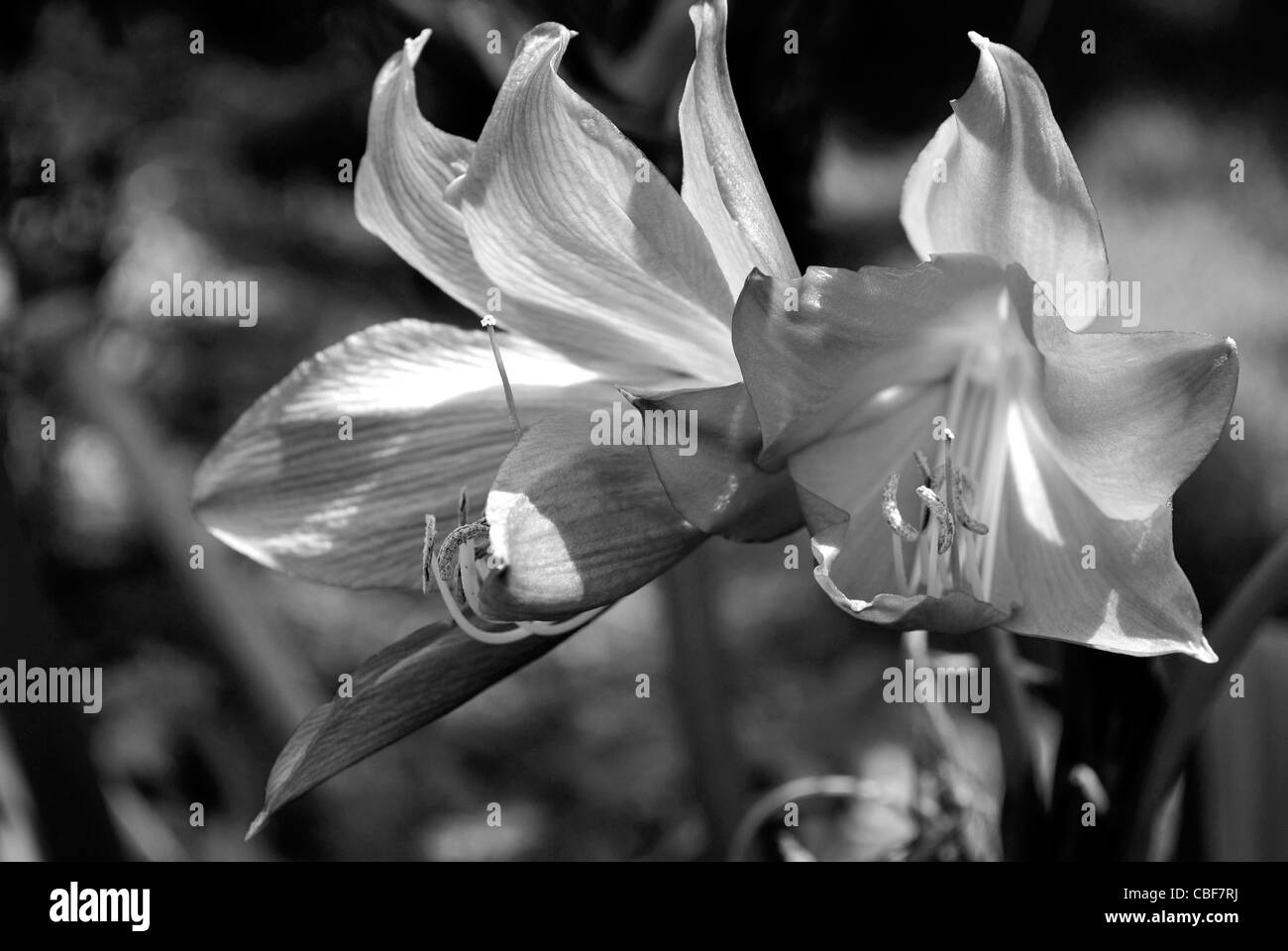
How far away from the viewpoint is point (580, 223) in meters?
0.50

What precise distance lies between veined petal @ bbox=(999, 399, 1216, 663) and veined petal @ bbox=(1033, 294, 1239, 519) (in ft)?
0.04

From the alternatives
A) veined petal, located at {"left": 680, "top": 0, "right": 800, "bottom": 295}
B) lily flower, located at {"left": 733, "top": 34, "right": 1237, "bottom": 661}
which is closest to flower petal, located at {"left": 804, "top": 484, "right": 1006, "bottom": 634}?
lily flower, located at {"left": 733, "top": 34, "right": 1237, "bottom": 661}

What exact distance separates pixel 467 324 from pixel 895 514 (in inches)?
29.8

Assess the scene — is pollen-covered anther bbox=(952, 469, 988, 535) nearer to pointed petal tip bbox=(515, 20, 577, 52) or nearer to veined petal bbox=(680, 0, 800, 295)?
veined petal bbox=(680, 0, 800, 295)

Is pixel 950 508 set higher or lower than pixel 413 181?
lower

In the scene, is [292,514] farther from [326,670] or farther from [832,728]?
[326,670]

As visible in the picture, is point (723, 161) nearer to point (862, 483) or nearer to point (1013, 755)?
point (862, 483)

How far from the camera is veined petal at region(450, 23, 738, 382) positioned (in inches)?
19.0

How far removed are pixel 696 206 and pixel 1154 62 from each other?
1.22m

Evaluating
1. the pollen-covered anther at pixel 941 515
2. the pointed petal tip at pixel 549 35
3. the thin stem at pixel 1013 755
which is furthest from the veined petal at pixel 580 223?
the thin stem at pixel 1013 755

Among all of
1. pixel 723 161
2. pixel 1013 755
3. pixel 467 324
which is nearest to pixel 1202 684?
pixel 1013 755

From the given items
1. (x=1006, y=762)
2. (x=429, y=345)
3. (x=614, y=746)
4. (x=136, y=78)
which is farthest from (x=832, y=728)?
(x=136, y=78)

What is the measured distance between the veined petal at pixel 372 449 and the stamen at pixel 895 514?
140 millimetres

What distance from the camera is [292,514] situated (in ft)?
2.00
